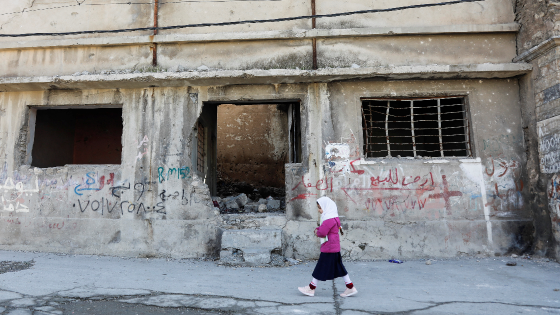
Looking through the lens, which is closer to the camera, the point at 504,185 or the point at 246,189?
the point at 504,185

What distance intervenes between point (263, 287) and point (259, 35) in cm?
434

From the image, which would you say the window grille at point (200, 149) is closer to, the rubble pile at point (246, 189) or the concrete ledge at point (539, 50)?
the rubble pile at point (246, 189)

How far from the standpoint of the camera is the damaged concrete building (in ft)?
18.4

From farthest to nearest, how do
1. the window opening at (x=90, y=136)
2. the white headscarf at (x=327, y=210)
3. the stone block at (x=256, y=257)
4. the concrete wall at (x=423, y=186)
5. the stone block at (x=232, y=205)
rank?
the window opening at (x=90, y=136), the stone block at (x=232, y=205), the concrete wall at (x=423, y=186), the stone block at (x=256, y=257), the white headscarf at (x=327, y=210)

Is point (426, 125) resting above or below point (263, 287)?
above

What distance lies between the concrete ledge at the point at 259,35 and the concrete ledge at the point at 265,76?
0.74 m

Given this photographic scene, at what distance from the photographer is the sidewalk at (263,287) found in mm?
3352

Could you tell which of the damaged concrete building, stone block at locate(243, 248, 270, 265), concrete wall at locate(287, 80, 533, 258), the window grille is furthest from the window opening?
concrete wall at locate(287, 80, 533, 258)

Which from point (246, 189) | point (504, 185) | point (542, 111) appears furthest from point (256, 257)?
point (542, 111)

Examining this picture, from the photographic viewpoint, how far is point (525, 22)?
576cm

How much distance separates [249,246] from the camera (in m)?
5.50

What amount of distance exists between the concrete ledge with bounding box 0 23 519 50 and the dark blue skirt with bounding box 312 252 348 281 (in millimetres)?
4027

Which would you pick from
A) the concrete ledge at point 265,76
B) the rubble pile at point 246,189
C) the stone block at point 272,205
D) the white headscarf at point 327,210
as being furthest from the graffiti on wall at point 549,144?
the rubble pile at point 246,189

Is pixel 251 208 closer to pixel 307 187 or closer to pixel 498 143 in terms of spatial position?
pixel 307 187
